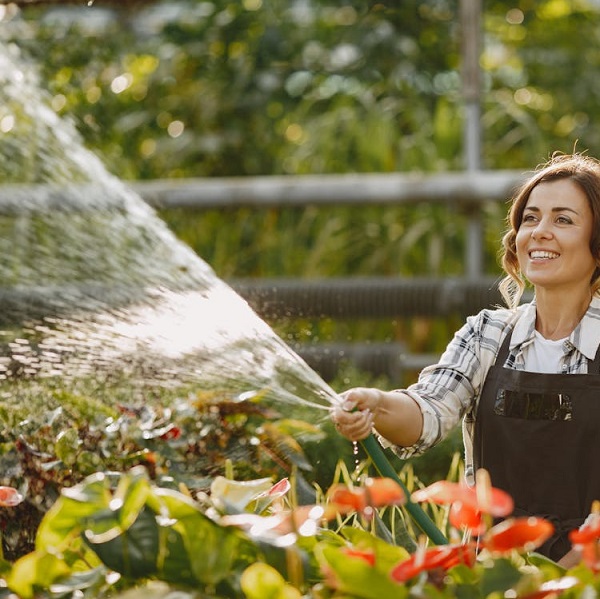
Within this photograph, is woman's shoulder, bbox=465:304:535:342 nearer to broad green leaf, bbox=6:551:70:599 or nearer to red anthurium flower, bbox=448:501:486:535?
red anthurium flower, bbox=448:501:486:535

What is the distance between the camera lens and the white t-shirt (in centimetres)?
173

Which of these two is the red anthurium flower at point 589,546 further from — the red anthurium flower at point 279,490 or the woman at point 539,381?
the woman at point 539,381

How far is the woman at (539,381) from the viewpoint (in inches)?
64.0

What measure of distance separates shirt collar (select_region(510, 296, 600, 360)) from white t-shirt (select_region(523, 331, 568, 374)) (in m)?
0.01

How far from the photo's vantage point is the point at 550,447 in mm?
1634

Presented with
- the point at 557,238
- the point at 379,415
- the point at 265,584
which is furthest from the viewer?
the point at 557,238

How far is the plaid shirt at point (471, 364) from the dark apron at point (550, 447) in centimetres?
5

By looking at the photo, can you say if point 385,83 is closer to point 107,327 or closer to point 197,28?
point 197,28

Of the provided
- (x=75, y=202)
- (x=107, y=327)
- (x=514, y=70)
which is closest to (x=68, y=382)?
(x=107, y=327)

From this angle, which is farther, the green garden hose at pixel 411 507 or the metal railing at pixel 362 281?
the metal railing at pixel 362 281

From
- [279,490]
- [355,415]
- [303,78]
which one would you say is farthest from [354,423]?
[303,78]

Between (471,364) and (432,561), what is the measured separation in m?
0.80

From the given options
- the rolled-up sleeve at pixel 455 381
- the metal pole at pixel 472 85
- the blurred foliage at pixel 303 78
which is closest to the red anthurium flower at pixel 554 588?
the rolled-up sleeve at pixel 455 381

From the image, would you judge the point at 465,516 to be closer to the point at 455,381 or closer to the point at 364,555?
the point at 364,555
